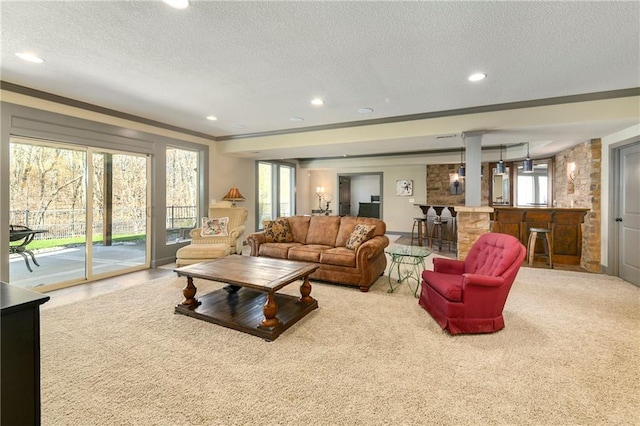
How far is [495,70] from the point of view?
3076 mm

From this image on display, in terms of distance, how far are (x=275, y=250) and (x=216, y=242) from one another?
4.12 ft

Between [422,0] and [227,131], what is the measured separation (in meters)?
4.78

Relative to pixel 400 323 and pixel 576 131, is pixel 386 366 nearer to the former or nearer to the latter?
pixel 400 323

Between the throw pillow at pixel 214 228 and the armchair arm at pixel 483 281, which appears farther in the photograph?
the throw pillow at pixel 214 228

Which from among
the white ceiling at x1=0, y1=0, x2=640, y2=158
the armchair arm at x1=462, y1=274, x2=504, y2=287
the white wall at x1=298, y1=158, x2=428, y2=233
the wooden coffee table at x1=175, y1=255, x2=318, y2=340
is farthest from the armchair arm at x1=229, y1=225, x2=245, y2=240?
the white wall at x1=298, y1=158, x2=428, y2=233

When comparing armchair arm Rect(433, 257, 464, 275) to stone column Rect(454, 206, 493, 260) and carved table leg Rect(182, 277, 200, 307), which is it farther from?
carved table leg Rect(182, 277, 200, 307)

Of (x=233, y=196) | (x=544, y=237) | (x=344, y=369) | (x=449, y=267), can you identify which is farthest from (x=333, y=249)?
(x=544, y=237)

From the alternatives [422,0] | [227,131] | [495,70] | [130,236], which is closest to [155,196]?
[130,236]

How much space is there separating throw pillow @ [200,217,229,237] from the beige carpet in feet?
6.74

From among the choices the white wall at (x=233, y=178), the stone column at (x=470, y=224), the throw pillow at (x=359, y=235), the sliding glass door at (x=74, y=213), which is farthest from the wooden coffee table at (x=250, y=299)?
the white wall at (x=233, y=178)

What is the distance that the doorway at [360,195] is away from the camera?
444 inches

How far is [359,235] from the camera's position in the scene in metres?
4.31

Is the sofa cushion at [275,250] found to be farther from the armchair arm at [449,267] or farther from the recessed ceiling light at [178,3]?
the recessed ceiling light at [178,3]

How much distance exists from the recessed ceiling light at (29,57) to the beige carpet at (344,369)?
8.33ft
